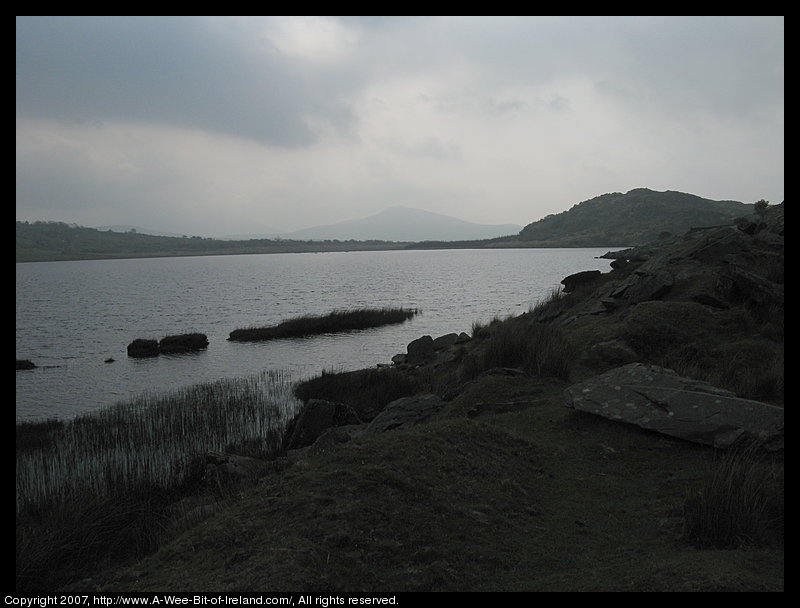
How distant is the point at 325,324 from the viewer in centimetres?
4109

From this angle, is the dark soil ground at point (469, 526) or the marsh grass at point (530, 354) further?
the marsh grass at point (530, 354)

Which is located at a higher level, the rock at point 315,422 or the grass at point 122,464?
the rock at point 315,422

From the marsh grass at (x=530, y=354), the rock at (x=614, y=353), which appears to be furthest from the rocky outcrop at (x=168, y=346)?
the rock at (x=614, y=353)

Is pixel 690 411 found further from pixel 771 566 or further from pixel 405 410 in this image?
pixel 405 410

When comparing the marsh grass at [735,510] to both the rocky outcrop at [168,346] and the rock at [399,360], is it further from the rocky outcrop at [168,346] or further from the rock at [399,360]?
the rocky outcrop at [168,346]

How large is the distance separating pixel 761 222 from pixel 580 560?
21.0 meters

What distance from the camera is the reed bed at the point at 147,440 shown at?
41.9 ft

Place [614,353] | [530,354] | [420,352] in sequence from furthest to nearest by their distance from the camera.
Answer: [420,352] → [530,354] → [614,353]

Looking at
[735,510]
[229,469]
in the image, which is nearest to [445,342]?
[229,469]

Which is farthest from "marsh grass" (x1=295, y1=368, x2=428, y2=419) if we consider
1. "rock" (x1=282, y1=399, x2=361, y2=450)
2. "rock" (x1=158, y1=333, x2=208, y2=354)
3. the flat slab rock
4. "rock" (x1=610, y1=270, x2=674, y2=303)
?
"rock" (x1=158, y1=333, x2=208, y2=354)

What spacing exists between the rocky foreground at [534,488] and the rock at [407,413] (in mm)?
48

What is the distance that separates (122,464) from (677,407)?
41.4ft

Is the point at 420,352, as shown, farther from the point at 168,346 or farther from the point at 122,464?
the point at 168,346

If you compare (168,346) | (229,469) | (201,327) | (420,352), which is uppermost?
(420,352)
